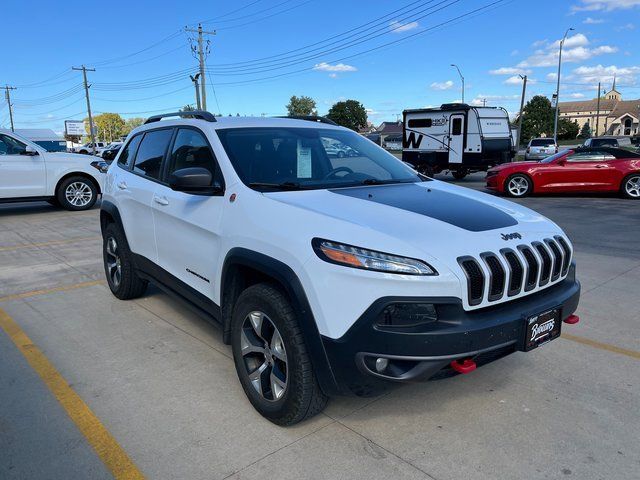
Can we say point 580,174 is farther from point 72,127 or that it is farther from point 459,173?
point 72,127

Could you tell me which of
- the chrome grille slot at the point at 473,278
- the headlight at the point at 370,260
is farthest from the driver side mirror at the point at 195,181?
the chrome grille slot at the point at 473,278

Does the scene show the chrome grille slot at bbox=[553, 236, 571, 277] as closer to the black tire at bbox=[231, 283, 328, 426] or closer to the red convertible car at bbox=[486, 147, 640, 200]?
the black tire at bbox=[231, 283, 328, 426]

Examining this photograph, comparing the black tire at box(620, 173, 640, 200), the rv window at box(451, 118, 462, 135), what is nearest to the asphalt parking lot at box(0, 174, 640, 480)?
the black tire at box(620, 173, 640, 200)

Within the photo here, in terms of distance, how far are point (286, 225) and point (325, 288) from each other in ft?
1.53

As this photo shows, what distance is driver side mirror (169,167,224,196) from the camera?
10.4 ft

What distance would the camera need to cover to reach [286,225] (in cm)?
272

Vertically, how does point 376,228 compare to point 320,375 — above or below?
above

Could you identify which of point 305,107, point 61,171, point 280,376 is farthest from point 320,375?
point 305,107

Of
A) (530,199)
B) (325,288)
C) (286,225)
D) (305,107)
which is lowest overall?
(530,199)

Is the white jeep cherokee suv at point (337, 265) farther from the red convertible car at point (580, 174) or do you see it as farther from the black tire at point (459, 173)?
the black tire at point (459, 173)

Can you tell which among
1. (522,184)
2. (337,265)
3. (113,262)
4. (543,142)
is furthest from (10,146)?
(543,142)

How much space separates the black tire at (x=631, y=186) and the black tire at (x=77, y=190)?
13.8 m

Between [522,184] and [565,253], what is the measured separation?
12.3m

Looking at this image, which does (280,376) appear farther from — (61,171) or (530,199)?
(530,199)
